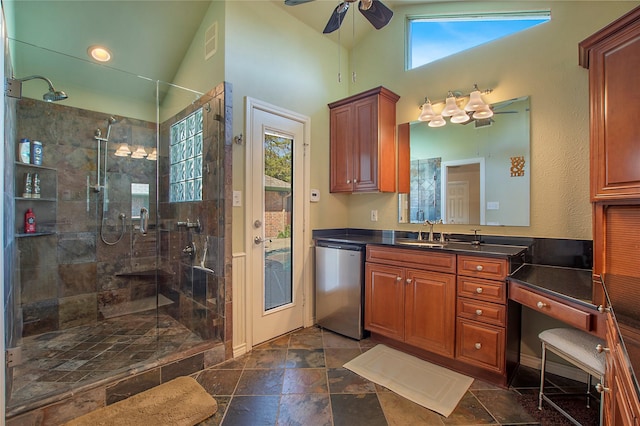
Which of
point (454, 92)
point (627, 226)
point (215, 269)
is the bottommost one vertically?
point (215, 269)

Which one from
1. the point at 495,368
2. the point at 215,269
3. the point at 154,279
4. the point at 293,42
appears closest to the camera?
the point at 495,368

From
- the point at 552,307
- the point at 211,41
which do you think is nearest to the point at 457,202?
the point at 552,307

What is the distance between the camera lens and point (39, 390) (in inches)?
66.5

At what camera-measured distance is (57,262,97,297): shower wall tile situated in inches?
110

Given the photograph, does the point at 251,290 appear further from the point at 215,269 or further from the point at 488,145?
the point at 488,145

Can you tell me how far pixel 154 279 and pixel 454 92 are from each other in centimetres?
377

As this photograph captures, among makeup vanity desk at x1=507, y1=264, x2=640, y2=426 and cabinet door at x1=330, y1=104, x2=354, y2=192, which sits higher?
cabinet door at x1=330, y1=104, x2=354, y2=192

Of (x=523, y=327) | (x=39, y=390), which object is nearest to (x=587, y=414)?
(x=523, y=327)

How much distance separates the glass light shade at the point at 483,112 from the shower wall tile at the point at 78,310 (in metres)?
4.17

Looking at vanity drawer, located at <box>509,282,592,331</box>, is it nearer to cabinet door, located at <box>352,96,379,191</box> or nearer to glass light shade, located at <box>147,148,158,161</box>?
cabinet door, located at <box>352,96,379,191</box>

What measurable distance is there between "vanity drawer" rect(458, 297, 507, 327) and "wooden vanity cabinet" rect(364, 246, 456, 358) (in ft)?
0.22

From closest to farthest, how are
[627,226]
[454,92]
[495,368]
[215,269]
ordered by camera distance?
[627,226]
[495,368]
[215,269]
[454,92]

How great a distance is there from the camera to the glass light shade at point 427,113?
2.70 metres

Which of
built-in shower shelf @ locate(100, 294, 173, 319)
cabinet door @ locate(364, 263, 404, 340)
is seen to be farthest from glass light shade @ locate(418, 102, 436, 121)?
built-in shower shelf @ locate(100, 294, 173, 319)
